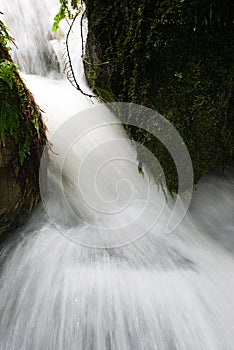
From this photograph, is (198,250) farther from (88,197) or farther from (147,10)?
(147,10)

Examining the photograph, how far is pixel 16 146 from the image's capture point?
2107mm

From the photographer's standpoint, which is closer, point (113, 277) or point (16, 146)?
point (113, 277)

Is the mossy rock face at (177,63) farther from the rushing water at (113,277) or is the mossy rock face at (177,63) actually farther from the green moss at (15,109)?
the green moss at (15,109)

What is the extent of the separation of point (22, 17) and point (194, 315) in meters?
3.86

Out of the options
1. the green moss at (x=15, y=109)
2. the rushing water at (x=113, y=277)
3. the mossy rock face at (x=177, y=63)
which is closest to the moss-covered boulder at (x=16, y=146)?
the green moss at (x=15, y=109)

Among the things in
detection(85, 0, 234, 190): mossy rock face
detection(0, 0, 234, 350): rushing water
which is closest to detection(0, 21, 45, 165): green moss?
detection(0, 0, 234, 350): rushing water

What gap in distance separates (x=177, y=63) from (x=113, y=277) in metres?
1.70

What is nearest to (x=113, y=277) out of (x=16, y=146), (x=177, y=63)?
(x=16, y=146)

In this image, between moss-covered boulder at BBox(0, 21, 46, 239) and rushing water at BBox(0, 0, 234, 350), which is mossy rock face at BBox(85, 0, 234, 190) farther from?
moss-covered boulder at BBox(0, 21, 46, 239)

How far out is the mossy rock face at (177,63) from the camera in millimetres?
2488

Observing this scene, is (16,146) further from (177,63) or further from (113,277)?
(177,63)

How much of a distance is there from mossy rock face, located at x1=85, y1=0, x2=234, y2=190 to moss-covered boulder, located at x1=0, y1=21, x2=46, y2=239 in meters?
0.98

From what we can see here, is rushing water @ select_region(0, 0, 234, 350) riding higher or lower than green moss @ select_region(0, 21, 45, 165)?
lower

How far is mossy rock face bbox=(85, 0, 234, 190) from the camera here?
249cm
